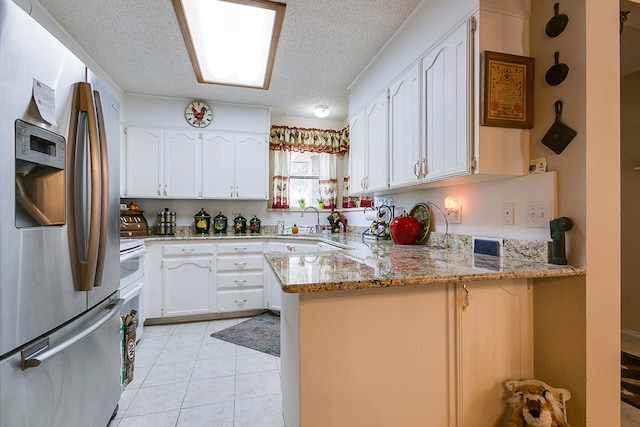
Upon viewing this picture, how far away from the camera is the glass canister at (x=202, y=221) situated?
3617 millimetres

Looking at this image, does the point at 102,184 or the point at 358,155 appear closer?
the point at 102,184

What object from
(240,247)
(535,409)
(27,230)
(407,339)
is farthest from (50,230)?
(240,247)

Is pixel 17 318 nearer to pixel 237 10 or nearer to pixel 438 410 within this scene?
pixel 438 410

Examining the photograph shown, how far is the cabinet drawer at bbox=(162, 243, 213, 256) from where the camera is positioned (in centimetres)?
312

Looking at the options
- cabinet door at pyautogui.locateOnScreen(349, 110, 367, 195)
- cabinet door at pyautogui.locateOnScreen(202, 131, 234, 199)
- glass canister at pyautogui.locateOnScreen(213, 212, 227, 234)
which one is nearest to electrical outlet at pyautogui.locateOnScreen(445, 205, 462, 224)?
cabinet door at pyautogui.locateOnScreen(349, 110, 367, 195)

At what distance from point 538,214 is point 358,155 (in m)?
1.74

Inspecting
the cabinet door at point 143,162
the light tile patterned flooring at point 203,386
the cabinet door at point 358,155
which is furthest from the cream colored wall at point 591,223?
the cabinet door at point 143,162

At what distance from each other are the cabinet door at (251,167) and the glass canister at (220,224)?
0.35 metres

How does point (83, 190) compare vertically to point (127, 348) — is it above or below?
above

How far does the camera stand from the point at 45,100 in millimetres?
1041

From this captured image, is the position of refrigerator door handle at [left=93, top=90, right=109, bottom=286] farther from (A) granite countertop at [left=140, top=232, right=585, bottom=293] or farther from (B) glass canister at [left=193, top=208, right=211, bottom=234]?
(B) glass canister at [left=193, top=208, right=211, bottom=234]

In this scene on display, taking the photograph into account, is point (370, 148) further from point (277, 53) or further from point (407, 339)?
point (407, 339)

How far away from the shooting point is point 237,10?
6.39 ft

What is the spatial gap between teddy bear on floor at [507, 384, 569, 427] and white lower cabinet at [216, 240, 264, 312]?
265 centimetres
